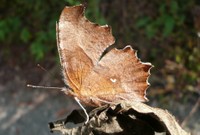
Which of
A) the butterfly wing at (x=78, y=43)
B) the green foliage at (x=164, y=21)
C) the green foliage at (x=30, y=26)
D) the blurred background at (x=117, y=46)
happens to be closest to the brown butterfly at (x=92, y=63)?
the butterfly wing at (x=78, y=43)

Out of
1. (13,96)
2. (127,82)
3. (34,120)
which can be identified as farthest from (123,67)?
(13,96)

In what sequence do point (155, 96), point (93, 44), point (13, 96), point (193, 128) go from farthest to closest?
point (13, 96) < point (155, 96) < point (193, 128) < point (93, 44)

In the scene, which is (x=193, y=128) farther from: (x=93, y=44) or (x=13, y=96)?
(x=93, y=44)

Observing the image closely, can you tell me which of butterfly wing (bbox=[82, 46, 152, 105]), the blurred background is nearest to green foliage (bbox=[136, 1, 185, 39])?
the blurred background

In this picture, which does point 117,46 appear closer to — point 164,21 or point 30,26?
point 164,21

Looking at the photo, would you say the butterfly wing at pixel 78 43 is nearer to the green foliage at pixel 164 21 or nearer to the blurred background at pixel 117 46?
the blurred background at pixel 117 46

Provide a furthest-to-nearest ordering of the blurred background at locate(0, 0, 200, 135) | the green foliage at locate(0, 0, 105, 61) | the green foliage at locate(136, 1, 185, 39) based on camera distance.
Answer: the green foliage at locate(0, 0, 105, 61)
the green foliage at locate(136, 1, 185, 39)
the blurred background at locate(0, 0, 200, 135)

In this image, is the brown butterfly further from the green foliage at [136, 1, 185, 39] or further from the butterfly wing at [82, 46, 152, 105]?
the green foliage at [136, 1, 185, 39]
